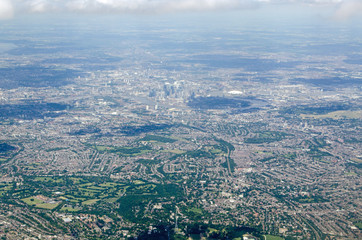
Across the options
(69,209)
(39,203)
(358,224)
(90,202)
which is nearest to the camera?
(358,224)

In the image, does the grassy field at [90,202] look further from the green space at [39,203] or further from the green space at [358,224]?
the green space at [358,224]

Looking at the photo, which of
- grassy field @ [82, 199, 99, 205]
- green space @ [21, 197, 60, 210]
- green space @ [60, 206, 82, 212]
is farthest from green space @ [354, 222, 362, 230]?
green space @ [21, 197, 60, 210]

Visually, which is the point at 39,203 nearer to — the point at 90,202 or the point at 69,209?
the point at 69,209

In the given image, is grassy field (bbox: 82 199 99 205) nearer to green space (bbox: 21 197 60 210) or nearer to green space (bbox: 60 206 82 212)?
green space (bbox: 60 206 82 212)

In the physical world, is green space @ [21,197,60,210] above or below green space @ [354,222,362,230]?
above

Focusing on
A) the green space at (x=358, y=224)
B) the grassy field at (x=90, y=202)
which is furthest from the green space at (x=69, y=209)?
the green space at (x=358, y=224)

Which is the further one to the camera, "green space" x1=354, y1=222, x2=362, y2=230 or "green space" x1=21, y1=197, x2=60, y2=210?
"green space" x1=21, y1=197, x2=60, y2=210

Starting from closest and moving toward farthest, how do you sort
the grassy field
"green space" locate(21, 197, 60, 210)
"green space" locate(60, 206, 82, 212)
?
"green space" locate(60, 206, 82, 212)
"green space" locate(21, 197, 60, 210)
the grassy field

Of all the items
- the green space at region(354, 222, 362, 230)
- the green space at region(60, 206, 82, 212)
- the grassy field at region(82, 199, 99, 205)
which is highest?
the green space at region(60, 206, 82, 212)

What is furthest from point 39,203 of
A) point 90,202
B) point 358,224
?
point 358,224

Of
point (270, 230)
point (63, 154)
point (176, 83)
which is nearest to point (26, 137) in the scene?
point (63, 154)

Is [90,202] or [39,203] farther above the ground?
[39,203]
